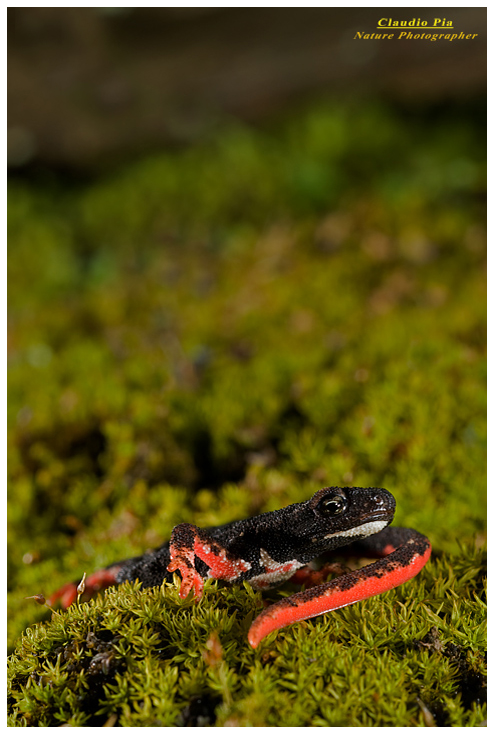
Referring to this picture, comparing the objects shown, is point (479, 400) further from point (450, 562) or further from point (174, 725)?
point (174, 725)

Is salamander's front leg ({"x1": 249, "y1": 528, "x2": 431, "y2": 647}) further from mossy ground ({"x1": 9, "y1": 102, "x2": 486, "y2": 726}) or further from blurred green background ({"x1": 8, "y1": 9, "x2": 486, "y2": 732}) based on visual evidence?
blurred green background ({"x1": 8, "y1": 9, "x2": 486, "y2": 732})

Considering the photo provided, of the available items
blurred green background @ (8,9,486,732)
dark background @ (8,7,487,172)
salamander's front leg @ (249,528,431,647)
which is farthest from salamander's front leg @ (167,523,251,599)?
dark background @ (8,7,487,172)

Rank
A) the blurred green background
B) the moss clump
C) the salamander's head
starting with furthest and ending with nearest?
the blurred green background
the salamander's head
the moss clump

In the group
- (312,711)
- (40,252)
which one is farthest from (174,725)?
(40,252)

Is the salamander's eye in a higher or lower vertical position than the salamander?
higher

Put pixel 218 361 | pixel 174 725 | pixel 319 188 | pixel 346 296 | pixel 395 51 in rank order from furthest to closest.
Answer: pixel 395 51 → pixel 319 188 → pixel 346 296 → pixel 218 361 → pixel 174 725
